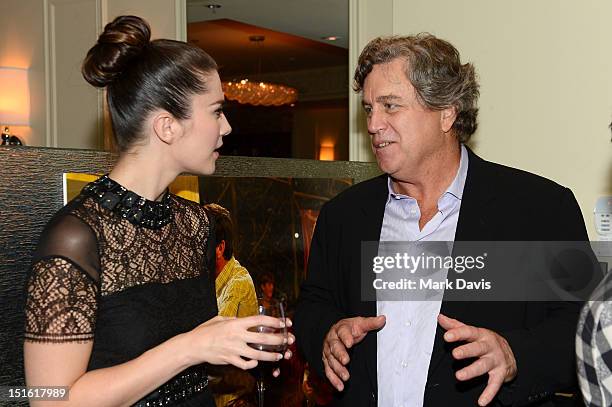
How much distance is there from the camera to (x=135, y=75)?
155 cm

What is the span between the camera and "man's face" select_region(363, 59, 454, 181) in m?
2.05

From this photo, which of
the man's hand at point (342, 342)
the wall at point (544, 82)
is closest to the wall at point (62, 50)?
the wall at point (544, 82)

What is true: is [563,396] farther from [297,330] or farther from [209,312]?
[209,312]

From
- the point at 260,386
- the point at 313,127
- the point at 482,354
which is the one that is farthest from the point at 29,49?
the point at 482,354

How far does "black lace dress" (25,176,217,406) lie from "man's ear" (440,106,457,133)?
34.2 inches

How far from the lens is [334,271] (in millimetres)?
2189

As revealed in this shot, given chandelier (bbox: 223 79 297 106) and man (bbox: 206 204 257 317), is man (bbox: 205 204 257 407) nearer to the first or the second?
man (bbox: 206 204 257 317)

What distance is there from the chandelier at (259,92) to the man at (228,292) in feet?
9.93

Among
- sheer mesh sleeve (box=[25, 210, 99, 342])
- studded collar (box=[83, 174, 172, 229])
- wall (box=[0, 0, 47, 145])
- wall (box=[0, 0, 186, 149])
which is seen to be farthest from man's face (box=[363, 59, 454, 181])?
wall (box=[0, 0, 47, 145])

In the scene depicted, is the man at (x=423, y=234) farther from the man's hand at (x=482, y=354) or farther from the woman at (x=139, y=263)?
the woman at (x=139, y=263)

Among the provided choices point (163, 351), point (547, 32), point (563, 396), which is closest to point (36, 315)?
point (163, 351)

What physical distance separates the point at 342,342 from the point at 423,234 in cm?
43

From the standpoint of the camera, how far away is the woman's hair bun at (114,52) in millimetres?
1530

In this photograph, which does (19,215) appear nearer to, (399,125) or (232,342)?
(232,342)
